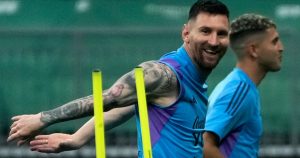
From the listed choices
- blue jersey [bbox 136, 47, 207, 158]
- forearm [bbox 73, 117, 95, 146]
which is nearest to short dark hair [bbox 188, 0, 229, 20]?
blue jersey [bbox 136, 47, 207, 158]

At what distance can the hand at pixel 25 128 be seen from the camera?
6527 mm

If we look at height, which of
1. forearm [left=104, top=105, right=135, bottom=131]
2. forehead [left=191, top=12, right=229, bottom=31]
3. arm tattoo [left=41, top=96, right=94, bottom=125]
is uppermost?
forehead [left=191, top=12, right=229, bottom=31]

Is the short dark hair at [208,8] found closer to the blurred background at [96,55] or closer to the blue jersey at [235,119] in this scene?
the blue jersey at [235,119]

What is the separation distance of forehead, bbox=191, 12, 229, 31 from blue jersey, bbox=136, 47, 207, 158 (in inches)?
8.1

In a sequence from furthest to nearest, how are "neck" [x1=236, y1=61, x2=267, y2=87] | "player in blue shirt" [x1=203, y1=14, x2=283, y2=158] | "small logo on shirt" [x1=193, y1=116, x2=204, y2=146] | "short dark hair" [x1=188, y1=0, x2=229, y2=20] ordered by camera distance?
1. "neck" [x1=236, y1=61, x2=267, y2=87]
2. "player in blue shirt" [x1=203, y1=14, x2=283, y2=158]
3. "short dark hair" [x1=188, y1=0, x2=229, y2=20]
4. "small logo on shirt" [x1=193, y1=116, x2=204, y2=146]

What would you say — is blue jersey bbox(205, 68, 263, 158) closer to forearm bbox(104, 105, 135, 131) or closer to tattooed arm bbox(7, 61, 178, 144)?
forearm bbox(104, 105, 135, 131)

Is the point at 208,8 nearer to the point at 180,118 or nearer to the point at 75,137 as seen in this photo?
the point at 180,118

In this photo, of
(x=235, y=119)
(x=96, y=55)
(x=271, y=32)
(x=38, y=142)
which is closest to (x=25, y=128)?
(x=38, y=142)

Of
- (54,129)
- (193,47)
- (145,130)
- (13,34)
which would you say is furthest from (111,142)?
(145,130)

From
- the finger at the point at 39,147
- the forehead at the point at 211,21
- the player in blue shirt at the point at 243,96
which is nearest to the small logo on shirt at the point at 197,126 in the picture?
the forehead at the point at 211,21

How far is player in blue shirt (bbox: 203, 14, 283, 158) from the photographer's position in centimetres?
817

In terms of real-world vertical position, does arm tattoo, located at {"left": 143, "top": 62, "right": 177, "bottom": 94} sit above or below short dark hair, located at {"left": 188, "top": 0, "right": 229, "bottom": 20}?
below

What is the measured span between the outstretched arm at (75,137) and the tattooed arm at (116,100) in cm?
18

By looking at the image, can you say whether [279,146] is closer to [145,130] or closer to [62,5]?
[62,5]
